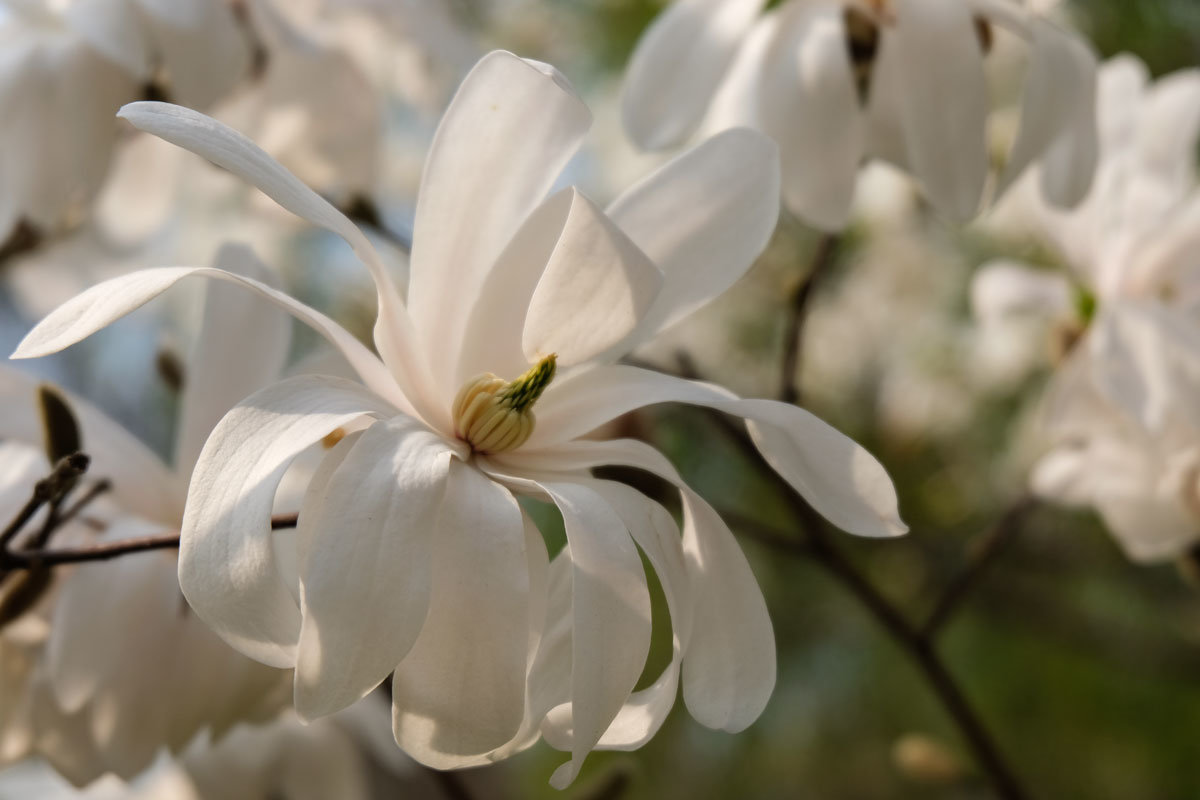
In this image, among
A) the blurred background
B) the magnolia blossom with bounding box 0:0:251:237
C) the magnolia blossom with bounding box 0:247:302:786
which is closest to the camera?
the magnolia blossom with bounding box 0:247:302:786

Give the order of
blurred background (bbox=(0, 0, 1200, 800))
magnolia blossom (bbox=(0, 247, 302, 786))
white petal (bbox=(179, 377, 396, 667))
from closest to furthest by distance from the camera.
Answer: white petal (bbox=(179, 377, 396, 667)), magnolia blossom (bbox=(0, 247, 302, 786)), blurred background (bbox=(0, 0, 1200, 800))

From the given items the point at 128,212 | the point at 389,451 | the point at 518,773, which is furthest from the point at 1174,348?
the point at 518,773

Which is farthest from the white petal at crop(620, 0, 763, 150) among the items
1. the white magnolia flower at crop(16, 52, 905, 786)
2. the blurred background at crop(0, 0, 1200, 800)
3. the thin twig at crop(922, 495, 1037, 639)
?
the blurred background at crop(0, 0, 1200, 800)

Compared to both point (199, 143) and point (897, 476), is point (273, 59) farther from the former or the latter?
point (897, 476)

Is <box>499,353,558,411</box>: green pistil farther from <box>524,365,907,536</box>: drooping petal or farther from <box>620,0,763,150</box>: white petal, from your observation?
<box>620,0,763,150</box>: white petal

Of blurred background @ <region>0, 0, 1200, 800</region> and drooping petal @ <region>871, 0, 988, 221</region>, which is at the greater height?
drooping petal @ <region>871, 0, 988, 221</region>

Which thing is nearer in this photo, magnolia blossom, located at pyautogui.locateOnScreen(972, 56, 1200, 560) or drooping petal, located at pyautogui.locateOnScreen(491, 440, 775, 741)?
drooping petal, located at pyautogui.locateOnScreen(491, 440, 775, 741)

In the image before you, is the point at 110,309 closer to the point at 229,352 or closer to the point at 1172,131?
the point at 229,352

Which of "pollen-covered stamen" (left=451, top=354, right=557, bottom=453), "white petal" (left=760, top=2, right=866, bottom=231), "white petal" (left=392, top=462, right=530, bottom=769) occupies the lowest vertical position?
"white petal" (left=392, top=462, right=530, bottom=769)
